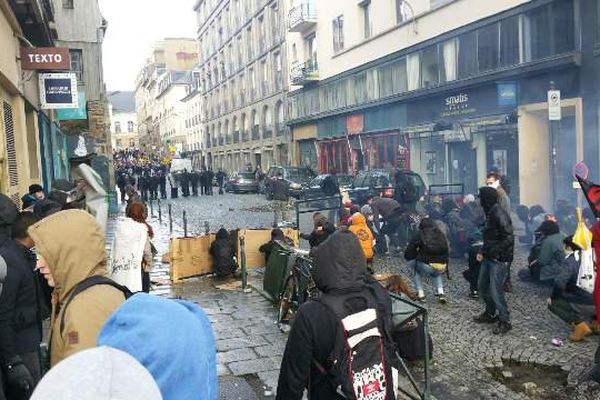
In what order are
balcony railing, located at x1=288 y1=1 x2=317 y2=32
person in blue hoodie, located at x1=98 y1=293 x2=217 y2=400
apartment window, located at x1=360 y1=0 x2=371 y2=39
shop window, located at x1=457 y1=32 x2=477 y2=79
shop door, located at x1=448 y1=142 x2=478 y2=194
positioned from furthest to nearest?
1. balcony railing, located at x1=288 y1=1 x2=317 y2=32
2. apartment window, located at x1=360 y1=0 x2=371 y2=39
3. shop door, located at x1=448 y1=142 x2=478 y2=194
4. shop window, located at x1=457 y1=32 x2=477 y2=79
5. person in blue hoodie, located at x1=98 y1=293 x2=217 y2=400

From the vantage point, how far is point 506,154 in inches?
786

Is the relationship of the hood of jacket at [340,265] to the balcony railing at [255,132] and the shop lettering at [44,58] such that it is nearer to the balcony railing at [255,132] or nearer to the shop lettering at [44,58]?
the shop lettering at [44,58]

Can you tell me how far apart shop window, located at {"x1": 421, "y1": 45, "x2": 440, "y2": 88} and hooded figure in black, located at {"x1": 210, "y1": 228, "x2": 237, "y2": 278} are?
15.3 m

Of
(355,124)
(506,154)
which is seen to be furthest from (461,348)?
(355,124)

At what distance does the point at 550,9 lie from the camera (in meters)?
17.2

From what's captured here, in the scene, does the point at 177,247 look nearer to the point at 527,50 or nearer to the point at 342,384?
the point at 342,384

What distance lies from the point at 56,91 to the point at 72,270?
492 inches

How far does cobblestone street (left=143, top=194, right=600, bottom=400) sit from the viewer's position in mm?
5441

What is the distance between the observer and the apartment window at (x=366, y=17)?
94.8 ft

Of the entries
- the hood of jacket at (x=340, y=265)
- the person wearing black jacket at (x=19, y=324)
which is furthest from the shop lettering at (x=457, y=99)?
the hood of jacket at (x=340, y=265)

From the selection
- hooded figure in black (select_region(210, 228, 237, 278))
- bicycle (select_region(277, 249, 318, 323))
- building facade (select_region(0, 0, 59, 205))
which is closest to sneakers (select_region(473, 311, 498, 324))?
bicycle (select_region(277, 249, 318, 323))

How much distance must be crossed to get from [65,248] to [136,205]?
4.36 metres

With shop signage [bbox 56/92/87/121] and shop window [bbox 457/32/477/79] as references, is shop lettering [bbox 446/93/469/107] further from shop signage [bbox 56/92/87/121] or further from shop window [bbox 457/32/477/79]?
shop signage [bbox 56/92/87/121]

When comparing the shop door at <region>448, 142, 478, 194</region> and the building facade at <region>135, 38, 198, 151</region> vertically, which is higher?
the building facade at <region>135, 38, 198, 151</region>
